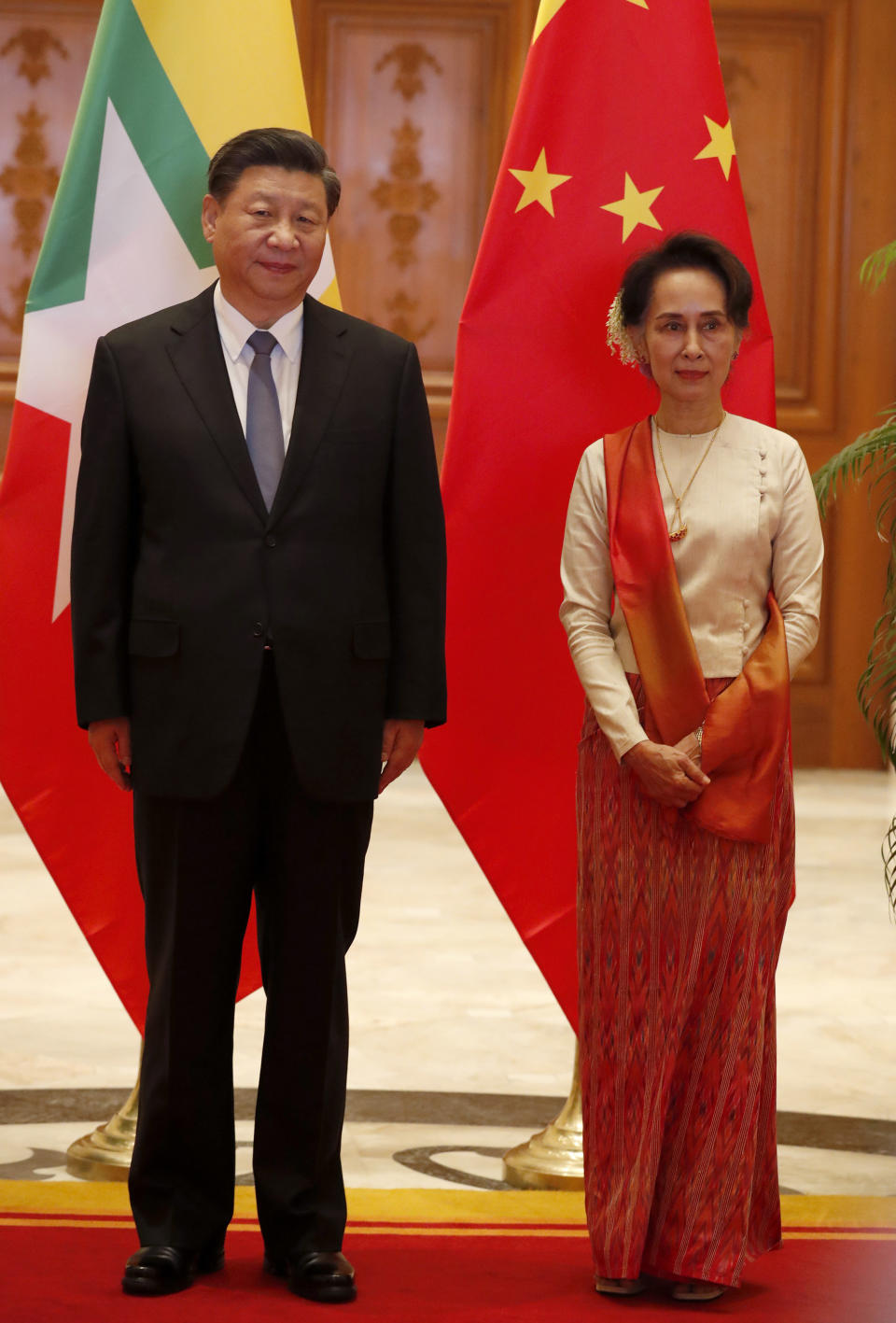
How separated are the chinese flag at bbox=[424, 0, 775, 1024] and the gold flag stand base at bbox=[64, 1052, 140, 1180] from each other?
73 cm

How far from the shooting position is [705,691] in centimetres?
216

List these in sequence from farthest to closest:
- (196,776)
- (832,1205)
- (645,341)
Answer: (832,1205)
(645,341)
(196,776)

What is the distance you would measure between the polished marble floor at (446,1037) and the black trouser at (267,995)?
0.67 metres

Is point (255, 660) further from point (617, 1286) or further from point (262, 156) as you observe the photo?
point (617, 1286)

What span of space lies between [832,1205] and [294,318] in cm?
158

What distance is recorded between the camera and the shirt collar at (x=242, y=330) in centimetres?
218

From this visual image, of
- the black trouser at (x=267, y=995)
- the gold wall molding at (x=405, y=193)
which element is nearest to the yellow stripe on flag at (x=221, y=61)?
the black trouser at (x=267, y=995)

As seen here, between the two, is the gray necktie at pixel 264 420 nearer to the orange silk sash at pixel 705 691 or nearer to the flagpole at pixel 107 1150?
the orange silk sash at pixel 705 691

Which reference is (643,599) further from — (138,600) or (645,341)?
(138,600)

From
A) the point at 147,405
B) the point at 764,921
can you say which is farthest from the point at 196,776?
the point at 764,921

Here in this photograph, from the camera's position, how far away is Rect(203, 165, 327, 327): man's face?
7.00 feet

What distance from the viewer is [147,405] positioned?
2113 millimetres

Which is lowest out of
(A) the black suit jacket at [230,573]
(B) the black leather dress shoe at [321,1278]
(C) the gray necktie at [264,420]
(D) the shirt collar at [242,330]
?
(B) the black leather dress shoe at [321,1278]

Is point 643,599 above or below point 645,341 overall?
below
